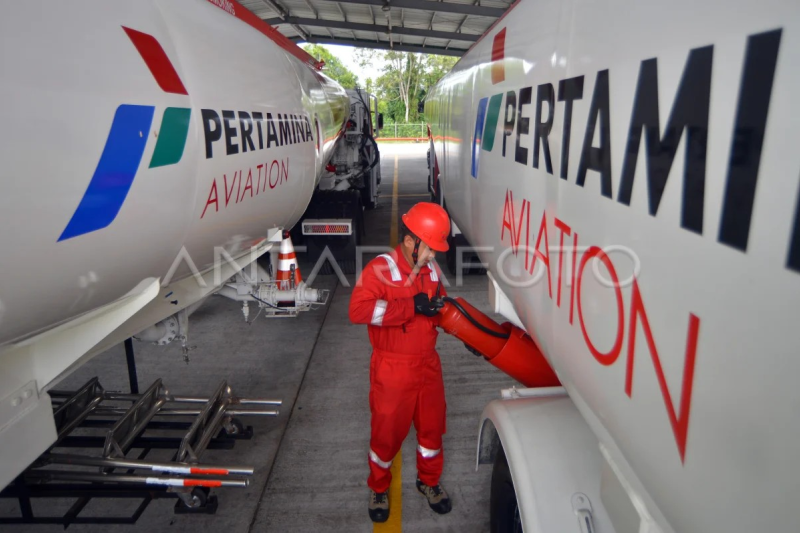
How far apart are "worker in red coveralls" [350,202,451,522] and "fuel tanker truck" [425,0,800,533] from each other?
69 centimetres

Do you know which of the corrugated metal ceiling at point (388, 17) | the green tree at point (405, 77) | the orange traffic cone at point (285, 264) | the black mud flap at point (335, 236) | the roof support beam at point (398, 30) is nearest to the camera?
the orange traffic cone at point (285, 264)

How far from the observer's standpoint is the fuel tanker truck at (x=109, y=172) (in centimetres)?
129

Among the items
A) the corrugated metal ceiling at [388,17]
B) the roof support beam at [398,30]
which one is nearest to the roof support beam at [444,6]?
the corrugated metal ceiling at [388,17]

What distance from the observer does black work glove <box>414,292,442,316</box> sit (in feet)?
8.63

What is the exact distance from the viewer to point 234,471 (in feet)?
8.92

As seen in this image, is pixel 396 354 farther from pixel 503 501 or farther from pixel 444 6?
pixel 444 6

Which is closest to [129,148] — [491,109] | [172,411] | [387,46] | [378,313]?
[378,313]

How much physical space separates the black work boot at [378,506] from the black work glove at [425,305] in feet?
3.89

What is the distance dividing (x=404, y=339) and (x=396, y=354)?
0.31 ft

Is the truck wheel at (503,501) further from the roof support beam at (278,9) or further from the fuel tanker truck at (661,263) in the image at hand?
the roof support beam at (278,9)

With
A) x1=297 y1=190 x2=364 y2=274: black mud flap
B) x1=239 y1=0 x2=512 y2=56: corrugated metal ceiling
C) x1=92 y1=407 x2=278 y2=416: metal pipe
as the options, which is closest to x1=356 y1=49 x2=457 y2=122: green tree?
x1=239 y1=0 x2=512 y2=56: corrugated metal ceiling

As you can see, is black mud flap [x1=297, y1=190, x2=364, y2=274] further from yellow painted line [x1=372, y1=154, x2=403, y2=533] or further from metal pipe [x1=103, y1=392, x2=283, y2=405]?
yellow painted line [x1=372, y1=154, x2=403, y2=533]

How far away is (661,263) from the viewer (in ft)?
3.36

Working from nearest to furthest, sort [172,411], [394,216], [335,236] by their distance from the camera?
[172,411] → [335,236] → [394,216]
